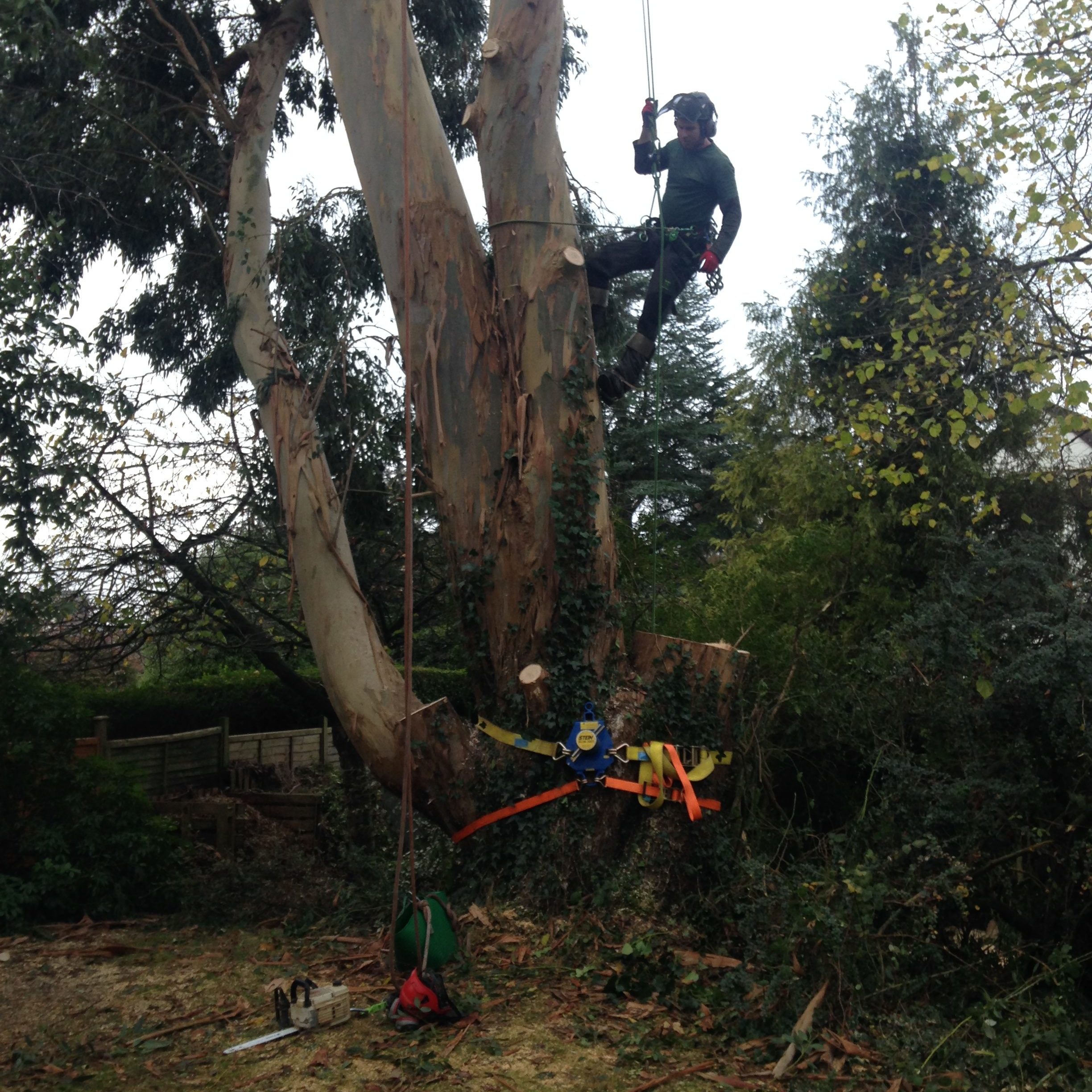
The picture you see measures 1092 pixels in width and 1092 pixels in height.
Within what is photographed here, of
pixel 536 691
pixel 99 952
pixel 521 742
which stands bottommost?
pixel 99 952

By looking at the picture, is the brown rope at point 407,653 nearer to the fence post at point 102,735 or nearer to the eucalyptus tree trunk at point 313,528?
the eucalyptus tree trunk at point 313,528

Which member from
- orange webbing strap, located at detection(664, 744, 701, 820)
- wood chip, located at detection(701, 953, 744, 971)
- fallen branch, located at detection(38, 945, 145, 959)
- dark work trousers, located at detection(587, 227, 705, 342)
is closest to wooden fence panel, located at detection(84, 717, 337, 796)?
fallen branch, located at detection(38, 945, 145, 959)

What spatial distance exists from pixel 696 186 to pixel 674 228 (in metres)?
0.27

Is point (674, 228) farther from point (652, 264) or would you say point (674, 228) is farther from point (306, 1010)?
point (306, 1010)

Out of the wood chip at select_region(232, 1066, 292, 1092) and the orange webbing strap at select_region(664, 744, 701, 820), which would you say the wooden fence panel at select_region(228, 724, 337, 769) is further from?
the wood chip at select_region(232, 1066, 292, 1092)

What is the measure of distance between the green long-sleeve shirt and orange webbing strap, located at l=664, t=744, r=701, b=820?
2.58m

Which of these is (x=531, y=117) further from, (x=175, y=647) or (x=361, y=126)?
(x=175, y=647)

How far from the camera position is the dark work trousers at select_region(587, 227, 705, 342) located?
5.95 meters

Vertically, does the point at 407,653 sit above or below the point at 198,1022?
above

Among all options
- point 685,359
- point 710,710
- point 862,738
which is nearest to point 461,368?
point 710,710

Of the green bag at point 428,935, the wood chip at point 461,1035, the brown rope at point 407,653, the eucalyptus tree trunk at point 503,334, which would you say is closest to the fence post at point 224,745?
the eucalyptus tree trunk at point 503,334

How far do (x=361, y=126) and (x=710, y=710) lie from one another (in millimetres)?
3490

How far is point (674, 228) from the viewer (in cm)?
598

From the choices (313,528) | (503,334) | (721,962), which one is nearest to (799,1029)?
(721,962)
